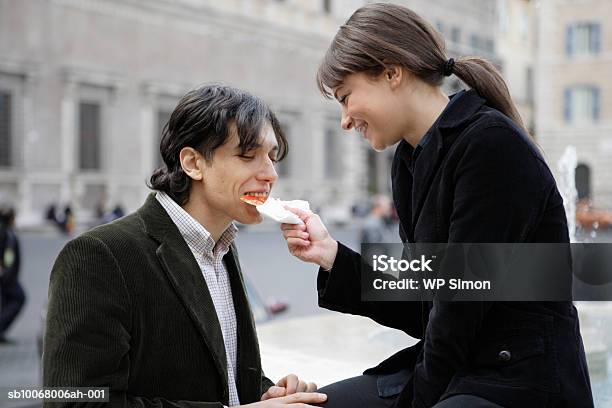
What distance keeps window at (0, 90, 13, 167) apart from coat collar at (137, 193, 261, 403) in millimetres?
17302

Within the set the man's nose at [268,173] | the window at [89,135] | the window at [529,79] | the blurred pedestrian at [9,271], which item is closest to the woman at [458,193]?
the man's nose at [268,173]

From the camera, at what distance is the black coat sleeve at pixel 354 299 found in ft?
6.63

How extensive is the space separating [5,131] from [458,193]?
58.7 ft

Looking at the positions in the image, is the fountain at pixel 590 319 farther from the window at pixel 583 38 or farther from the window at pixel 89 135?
the window at pixel 583 38

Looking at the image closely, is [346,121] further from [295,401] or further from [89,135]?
[89,135]

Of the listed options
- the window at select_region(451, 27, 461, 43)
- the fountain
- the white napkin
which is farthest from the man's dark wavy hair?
the window at select_region(451, 27, 461, 43)

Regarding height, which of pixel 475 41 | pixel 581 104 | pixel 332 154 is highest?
pixel 475 41

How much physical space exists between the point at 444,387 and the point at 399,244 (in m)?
0.41

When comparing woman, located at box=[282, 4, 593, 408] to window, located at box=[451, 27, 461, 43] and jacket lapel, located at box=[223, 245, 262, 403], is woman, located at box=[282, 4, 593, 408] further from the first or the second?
window, located at box=[451, 27, 461, 43]

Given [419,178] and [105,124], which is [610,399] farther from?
[105,124]

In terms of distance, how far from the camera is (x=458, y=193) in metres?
1.62

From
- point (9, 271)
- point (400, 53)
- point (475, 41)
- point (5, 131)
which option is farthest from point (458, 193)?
point (475, 41)

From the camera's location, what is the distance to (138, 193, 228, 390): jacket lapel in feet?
5.92

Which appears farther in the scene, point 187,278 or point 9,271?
point 9,271
